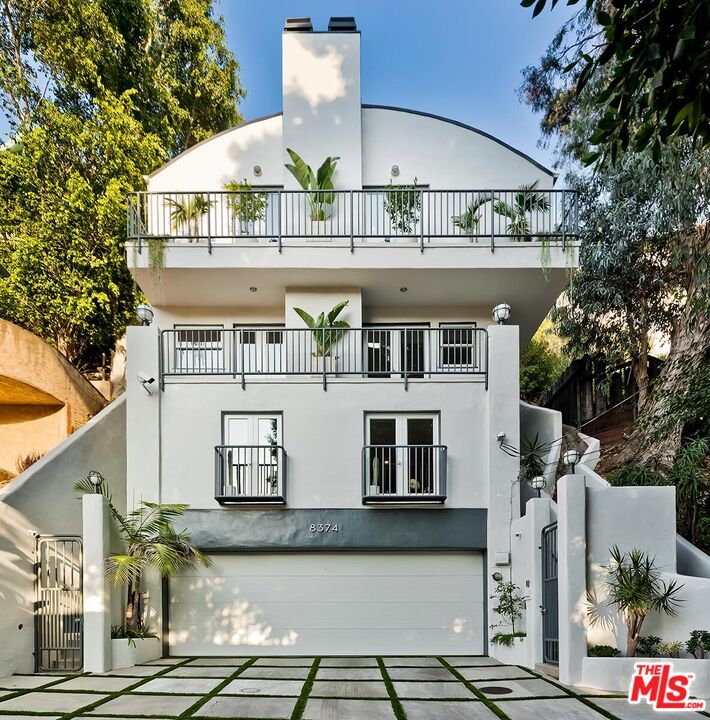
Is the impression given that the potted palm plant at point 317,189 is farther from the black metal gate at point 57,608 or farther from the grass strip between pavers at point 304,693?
the grass strip between pavers at point 304,693

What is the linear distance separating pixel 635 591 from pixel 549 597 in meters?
1.52

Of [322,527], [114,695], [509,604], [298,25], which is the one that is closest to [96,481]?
[114,695]

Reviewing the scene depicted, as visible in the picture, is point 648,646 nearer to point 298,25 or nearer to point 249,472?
point 249,472

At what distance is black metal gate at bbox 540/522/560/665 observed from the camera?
8477 millimetres

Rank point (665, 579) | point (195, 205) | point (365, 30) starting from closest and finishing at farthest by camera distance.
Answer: point (665, 579)
point (195, 205)
point (365, 30)

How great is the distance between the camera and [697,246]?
12.8 m

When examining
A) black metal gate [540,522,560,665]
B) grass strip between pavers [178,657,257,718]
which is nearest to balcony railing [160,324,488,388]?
black metal gate [540,522,560,665]

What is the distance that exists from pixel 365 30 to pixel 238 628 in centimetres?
1392

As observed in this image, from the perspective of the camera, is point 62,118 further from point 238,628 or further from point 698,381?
point 698,381

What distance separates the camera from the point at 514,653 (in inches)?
380

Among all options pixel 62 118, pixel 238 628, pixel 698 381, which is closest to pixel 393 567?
pixel 238 628

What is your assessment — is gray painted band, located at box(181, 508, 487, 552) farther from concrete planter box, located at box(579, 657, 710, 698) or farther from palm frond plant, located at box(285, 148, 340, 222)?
palm frond plant, located at box(285, 148, 340, 222)

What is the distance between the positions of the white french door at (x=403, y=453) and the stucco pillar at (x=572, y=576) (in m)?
2.99

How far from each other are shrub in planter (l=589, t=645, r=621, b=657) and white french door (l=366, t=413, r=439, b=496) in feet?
11.9
